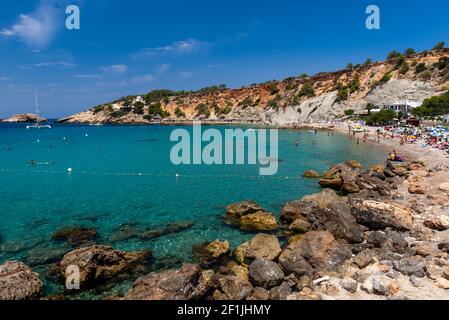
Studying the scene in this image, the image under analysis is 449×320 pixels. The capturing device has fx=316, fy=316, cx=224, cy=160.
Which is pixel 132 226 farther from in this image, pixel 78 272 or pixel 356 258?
pixel 356 258

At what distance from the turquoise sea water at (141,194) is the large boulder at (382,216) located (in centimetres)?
629

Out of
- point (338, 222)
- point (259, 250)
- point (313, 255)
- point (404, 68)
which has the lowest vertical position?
point (259, 250)

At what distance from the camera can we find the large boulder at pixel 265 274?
11883 millimetres

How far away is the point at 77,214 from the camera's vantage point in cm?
2267

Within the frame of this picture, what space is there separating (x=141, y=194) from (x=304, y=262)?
18.5 meters

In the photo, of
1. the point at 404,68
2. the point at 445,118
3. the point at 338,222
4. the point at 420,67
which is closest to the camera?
the point at 338,222

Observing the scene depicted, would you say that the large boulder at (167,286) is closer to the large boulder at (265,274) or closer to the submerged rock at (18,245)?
the large boulder at (265,274)

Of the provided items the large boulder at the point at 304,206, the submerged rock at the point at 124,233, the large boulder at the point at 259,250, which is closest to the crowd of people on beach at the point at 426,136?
the large boulder at the point at 304,206

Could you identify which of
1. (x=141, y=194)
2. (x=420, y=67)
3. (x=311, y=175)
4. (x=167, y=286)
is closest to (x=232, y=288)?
(x=167, y=286)

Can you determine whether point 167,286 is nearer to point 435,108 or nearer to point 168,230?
point 168,230

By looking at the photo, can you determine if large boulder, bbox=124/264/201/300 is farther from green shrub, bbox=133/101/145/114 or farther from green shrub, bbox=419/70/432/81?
green shrub, bbox=133/101/145/114

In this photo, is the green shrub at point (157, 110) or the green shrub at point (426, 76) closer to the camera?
the green shrub at point (426, 76)

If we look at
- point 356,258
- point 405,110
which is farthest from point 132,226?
point 405,110

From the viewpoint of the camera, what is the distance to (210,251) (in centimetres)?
1550
